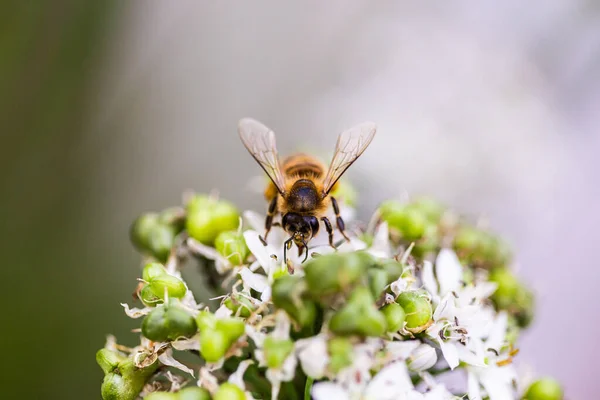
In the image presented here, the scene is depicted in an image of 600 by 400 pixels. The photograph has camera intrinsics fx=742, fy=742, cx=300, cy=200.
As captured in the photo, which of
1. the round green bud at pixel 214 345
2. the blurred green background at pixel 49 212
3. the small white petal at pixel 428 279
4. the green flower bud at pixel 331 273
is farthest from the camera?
the blurred green background at pixel 49 212

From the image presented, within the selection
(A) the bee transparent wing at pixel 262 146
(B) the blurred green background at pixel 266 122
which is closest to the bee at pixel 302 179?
(A) the bee transparent wing at pixel 262 146

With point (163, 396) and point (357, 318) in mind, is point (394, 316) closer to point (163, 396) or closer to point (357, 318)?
point (357, 318)

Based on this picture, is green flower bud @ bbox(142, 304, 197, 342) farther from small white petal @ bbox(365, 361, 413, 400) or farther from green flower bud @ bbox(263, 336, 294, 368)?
small white petal @ bbox(365, 361, 413, 400)

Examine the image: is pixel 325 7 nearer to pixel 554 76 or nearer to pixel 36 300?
pixel 554 76

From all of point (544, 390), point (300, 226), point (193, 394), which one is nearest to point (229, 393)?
point (193, 394)

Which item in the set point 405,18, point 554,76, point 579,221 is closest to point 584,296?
point 579,221

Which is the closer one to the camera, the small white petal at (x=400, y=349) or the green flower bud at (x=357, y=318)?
the green flower bud at (x=357, y=318)

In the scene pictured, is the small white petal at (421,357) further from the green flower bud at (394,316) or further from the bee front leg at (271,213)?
the bee front leg at (271,213)
